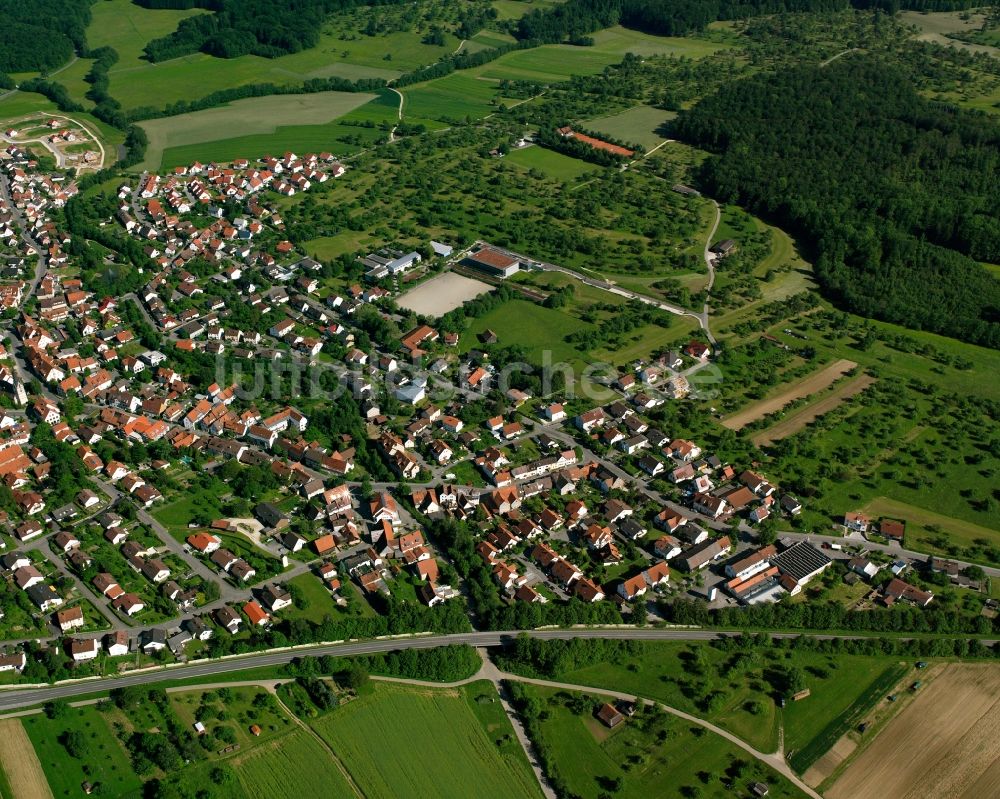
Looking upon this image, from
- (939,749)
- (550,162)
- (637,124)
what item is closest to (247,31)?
(550,162)

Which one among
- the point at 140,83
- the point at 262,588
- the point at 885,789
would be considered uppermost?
the point at 140,83

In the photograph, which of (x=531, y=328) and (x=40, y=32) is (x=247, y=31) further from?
(x=531, y=328)

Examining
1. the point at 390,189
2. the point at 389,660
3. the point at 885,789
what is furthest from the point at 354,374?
the point at 885,789

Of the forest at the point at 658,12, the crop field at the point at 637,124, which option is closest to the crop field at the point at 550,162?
the crop field at the point at 637,124

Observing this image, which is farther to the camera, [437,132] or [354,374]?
[437,132]

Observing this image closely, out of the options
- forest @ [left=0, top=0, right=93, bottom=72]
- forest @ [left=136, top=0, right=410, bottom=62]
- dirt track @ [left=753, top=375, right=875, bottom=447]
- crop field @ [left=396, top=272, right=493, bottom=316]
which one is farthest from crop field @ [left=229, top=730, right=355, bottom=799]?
forest @ [left=0, top=0, right=93, bottom=72]

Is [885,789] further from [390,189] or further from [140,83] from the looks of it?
[140,83]

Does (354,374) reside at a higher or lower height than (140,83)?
lower
